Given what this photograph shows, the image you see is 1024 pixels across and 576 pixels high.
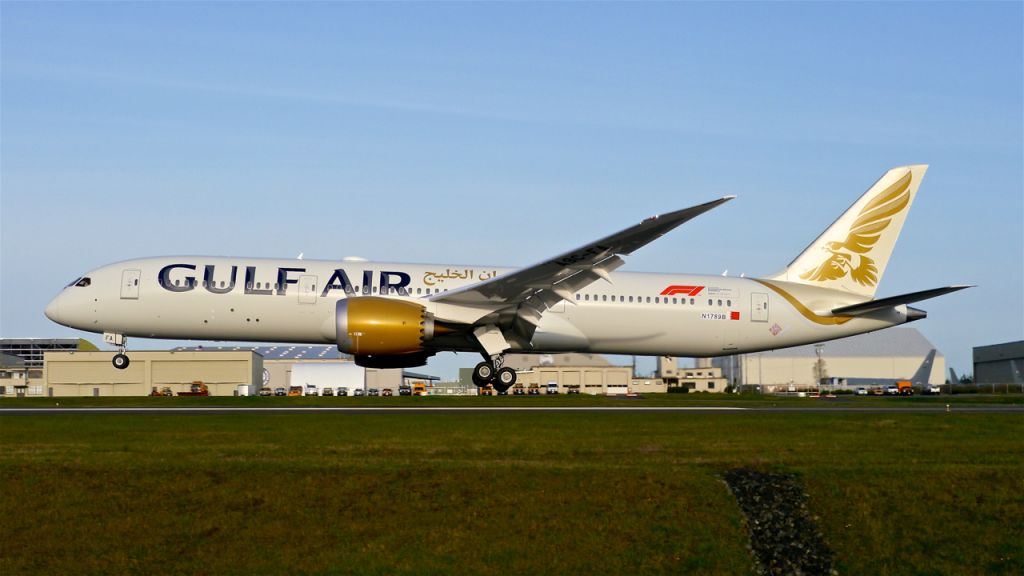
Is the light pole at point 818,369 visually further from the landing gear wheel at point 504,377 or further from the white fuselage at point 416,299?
the landing gear wheel at point 504,377

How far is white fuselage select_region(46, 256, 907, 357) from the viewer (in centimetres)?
3197

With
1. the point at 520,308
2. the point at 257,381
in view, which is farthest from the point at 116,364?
the point at 257,381

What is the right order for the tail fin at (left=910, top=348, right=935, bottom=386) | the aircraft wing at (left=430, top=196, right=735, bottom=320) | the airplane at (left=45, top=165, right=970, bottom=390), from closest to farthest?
1. the aircraft wing at (left=430, top=196, right=735, bottom=320)
2. the airplane at (left=45, top=165, right=970, bottom=390)
3. the tail fin at (left=910, top=348, right=935, bottom=386)

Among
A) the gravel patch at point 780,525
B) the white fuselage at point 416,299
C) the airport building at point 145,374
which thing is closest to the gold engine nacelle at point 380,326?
the white fuselage at point 416,299

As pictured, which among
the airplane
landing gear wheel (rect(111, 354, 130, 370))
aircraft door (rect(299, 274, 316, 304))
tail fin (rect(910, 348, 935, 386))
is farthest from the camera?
tail fin (rect(910, 348, 935, 386))

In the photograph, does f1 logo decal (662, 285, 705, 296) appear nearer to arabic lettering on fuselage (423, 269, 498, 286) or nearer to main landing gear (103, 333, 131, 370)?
arabic lettering on fuselage (423, 269, 498, 286)

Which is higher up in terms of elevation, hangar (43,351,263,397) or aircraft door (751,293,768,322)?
aircraft door (751,293,768,322)

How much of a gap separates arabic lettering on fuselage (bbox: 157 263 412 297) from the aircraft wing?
2437 mm

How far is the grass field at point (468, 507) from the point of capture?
13.4 meters

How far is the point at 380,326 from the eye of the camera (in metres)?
29.2

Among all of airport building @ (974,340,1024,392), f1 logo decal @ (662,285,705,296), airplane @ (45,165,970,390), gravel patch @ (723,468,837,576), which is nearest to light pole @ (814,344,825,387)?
airport building @ (974,340,1024,392)

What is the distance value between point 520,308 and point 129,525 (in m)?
18.4

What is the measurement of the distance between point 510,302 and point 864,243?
13.9 m

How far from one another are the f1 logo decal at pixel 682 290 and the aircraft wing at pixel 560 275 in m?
→ 3.92
